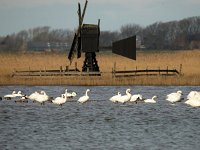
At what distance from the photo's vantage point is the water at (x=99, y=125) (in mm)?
19922

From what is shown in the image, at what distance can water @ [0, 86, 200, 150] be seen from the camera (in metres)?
19.9

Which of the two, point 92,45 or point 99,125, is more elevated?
point 92,45

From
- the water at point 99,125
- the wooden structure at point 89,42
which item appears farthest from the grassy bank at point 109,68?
the water at point 99,125

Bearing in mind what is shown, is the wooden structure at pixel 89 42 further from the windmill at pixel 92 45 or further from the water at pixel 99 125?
the water at pixel 99 125

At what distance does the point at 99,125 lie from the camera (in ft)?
79.7

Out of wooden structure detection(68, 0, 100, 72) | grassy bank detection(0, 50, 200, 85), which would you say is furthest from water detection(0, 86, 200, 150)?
wooden structure detection(68, 0, 100, 72)

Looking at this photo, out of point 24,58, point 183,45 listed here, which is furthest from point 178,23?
point 24,58

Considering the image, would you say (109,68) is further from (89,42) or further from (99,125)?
(99,125)

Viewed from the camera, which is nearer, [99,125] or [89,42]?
[99,125]

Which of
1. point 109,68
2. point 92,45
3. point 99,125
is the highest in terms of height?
point 92,45

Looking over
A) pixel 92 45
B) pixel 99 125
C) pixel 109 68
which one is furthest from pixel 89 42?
pixel 99 125

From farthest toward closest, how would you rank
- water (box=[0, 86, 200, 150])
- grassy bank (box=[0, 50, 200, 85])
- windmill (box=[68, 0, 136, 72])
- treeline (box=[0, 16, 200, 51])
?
treeline (box=[0, 16, 200, 51])
windmill (box=[68, 0, 136, 72])
grassy bank (box=[0, 50, 200, 85])
water (box=[0, 86, 200, 150])

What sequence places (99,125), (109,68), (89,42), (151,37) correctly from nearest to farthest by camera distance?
(99,125), (89,42), (109,68), (151,37)

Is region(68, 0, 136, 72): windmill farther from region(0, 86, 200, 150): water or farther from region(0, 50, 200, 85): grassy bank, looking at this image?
region(0, 86, 200, 150): water
